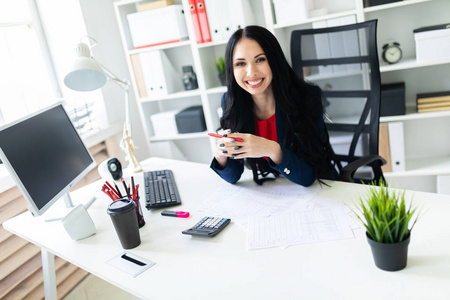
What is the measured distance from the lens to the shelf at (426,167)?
2.55 metres

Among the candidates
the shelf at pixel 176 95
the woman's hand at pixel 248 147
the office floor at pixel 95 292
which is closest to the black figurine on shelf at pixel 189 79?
the shelf at pixel 176 95

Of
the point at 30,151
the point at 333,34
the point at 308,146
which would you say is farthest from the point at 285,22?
the point at 30,151

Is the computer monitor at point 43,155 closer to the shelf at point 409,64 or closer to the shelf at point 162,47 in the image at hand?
the shelf at point 162,47

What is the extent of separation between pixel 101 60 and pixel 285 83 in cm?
168

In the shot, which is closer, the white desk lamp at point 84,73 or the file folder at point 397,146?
the white desk lamp at point 84,73

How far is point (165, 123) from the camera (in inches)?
120

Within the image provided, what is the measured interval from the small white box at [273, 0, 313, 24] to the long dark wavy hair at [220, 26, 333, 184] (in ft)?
3.13

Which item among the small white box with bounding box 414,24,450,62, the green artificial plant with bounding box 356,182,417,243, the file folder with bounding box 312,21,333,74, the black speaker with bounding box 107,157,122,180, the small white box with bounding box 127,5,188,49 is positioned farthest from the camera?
the small white box with bounding box 127,5,188,49

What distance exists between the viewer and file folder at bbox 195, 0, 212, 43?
2650mm

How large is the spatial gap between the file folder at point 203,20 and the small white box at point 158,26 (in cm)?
17

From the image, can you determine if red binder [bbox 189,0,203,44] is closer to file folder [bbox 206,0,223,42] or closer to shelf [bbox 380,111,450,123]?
file folder [bbox 206,0,223,42]

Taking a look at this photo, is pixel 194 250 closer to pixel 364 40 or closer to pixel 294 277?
pixel 294 277

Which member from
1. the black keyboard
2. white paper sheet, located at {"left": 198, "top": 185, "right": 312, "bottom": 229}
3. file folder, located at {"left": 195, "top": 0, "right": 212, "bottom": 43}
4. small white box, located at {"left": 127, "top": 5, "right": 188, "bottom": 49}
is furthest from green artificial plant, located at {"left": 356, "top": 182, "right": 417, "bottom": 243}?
small white box, located at {"left": 127, "top": 5, "right": 188, "bottom": 49}

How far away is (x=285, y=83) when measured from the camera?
1614 millimetres
